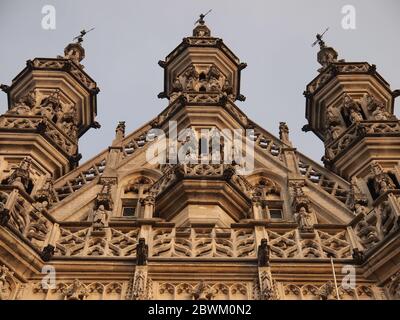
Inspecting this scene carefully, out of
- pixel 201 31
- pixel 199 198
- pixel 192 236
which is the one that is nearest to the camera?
pixel 192 236

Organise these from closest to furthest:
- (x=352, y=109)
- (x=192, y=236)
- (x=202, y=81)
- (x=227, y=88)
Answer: (x=192, y=236) < (x=352, y=109) < (x=202, y=81) < (x=227, y=88)

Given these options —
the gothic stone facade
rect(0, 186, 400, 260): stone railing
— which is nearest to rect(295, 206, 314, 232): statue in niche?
the gothic stone facade

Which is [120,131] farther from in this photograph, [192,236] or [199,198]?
[192,236]

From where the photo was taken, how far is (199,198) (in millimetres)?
14453

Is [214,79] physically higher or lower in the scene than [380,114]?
higher

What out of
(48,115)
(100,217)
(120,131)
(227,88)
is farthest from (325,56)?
(100,217)

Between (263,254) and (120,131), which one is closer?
(263,254)

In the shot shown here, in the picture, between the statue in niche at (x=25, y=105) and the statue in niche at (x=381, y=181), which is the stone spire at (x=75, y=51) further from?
the statue in niche at (x=381, y=181)

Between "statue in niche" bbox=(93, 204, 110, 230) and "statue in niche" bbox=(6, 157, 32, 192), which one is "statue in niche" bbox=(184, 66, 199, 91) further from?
"statue in niche" bbox=(93, 204, 110, 230)

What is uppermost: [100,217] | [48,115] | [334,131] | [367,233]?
[48,115]

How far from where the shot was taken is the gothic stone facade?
1139cm

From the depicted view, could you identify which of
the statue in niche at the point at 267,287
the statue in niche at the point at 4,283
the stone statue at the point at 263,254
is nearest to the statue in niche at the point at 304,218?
the stone statue at the point at 263,254

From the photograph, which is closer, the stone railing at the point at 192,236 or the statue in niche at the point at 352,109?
the stone railing at the point at 192,236

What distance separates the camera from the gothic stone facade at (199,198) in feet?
37.4
